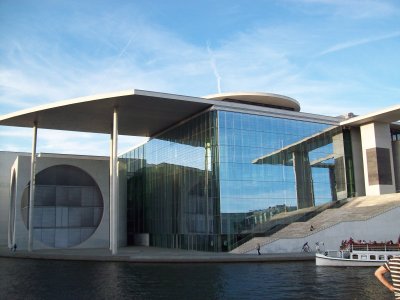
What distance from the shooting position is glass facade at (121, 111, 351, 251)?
130ft

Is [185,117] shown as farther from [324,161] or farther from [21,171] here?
[21,171]

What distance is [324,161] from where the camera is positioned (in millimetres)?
46438

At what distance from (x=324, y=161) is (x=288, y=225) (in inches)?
328

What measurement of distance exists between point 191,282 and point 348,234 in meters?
20.4

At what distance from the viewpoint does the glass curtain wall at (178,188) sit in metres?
40.3

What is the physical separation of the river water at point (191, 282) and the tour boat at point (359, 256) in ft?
3.50

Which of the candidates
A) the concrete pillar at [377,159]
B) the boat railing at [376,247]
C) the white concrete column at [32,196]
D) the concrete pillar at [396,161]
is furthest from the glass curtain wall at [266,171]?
the white concrete column at [32,196]

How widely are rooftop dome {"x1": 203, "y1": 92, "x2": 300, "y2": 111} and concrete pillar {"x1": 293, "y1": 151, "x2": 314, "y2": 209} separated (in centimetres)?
595

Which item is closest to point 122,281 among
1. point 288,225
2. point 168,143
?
point 288,225

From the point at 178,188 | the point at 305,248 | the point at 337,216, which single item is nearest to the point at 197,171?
the point at 178,188

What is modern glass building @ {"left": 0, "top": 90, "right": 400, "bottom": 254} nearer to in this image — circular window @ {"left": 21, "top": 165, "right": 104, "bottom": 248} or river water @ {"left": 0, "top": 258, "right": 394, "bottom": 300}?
circular window @ {"left": 21, "top": 165, "right": 104, "bottom": 248}

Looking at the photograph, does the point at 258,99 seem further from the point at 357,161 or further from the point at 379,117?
the point at 357,161

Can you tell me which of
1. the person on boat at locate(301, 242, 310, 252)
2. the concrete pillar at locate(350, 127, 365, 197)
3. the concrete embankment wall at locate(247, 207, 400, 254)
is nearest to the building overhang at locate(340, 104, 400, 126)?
the concrete pillar at locate(350, 127, 365, 197)

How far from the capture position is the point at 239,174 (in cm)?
4016
